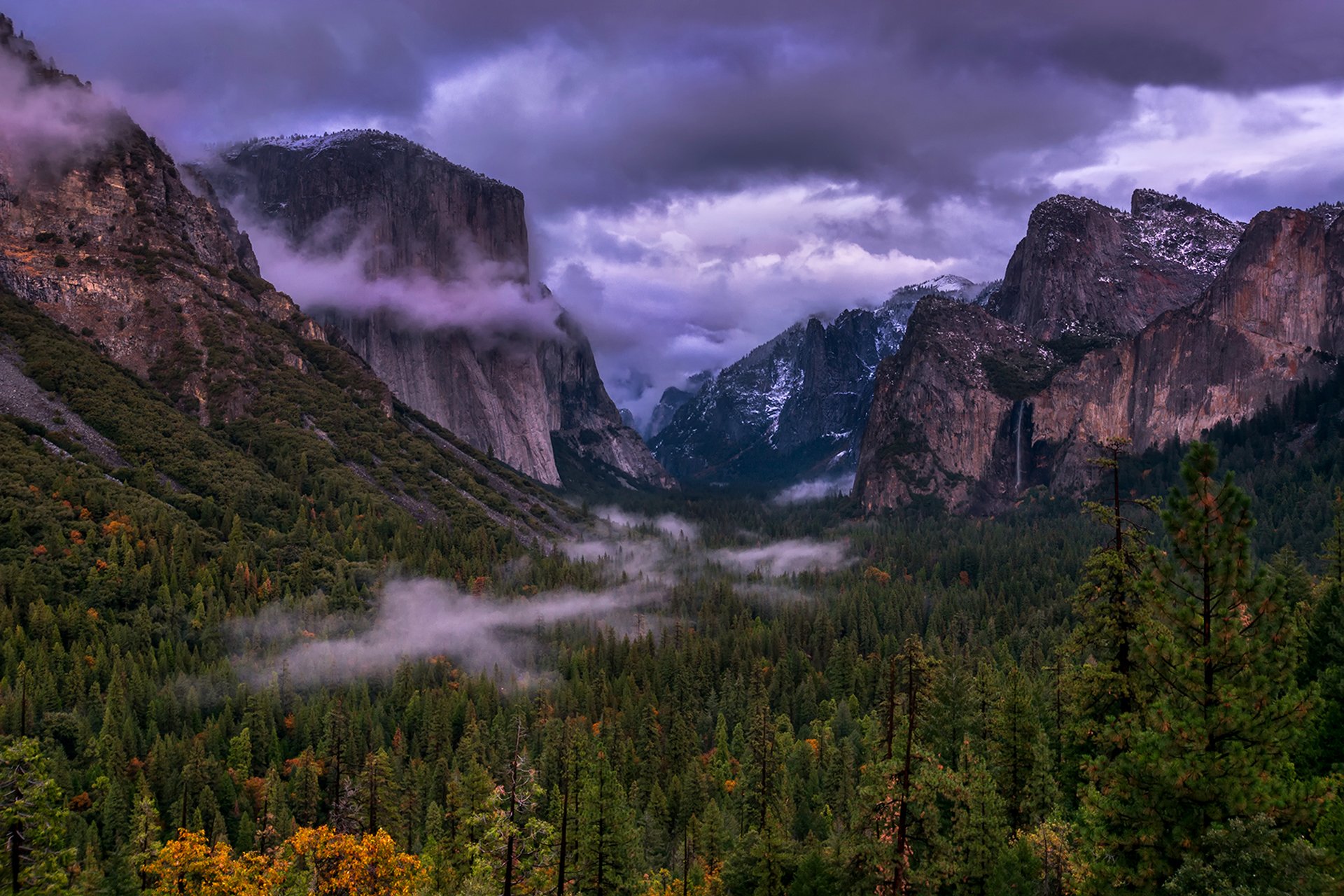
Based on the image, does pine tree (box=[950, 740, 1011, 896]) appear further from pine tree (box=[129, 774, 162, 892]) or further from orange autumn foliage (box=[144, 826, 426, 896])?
pine tree (box=[129, 774, 162, 892])

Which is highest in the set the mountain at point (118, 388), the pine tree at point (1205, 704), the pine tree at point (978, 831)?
the mountain at point (118, 388)

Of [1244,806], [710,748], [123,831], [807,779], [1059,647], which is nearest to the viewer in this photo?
Result: [1244,806]

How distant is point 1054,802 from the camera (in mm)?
45781

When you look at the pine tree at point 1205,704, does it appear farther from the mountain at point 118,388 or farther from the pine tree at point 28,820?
the mountain at point 118,388

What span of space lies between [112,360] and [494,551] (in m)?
83.6

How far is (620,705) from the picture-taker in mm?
123625

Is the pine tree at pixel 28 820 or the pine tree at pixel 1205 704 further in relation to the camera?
the pine tree at pixel 28 820

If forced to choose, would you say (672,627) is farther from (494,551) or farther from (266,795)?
(266,795)

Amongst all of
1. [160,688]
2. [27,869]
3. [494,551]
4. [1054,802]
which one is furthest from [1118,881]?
[494,551]

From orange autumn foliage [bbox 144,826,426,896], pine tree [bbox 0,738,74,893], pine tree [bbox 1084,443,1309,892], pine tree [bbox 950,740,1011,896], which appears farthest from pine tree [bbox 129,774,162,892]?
pine tree [bbox 1084,443,1309,892]

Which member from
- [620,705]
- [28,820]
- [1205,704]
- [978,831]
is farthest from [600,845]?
[620,705]

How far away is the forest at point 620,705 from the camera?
2384cm

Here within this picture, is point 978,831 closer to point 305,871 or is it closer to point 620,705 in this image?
point 305,871

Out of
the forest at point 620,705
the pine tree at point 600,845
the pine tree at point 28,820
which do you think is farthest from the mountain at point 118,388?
the pine tree at point 28,820
